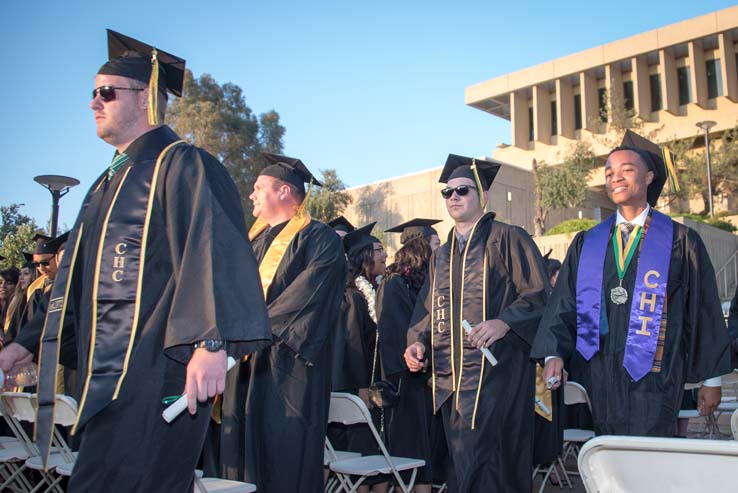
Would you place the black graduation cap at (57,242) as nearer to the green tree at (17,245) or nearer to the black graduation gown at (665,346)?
the black graduation gown at (665,346)

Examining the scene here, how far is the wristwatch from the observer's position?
2205 mm

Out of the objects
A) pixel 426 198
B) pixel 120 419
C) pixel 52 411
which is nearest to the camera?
pixel 120 419

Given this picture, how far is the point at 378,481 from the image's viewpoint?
5344mm

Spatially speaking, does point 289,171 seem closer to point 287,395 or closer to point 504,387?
point 287,395

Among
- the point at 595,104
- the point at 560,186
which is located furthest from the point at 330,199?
the point at 595,104

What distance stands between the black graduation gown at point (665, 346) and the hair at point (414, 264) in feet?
6.83

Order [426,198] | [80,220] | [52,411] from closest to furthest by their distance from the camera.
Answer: [52,411], [80,220], [426,198]

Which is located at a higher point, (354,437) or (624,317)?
(624,317)

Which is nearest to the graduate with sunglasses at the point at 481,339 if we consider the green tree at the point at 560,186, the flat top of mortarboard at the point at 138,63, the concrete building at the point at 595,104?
the flat top of mortarboard at the point at 138,63

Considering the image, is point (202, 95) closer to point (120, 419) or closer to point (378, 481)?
point (378, 481)

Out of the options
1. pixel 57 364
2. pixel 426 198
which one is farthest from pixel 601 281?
pixel 426 198

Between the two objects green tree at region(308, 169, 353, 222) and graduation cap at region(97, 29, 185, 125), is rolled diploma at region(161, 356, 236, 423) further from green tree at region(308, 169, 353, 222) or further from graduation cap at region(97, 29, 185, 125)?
green tree at region(308, 169, 353, 222)

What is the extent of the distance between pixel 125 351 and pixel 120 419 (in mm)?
212

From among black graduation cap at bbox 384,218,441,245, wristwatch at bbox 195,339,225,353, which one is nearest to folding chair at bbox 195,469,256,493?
wristwatch at bbox 195,339,225,353
